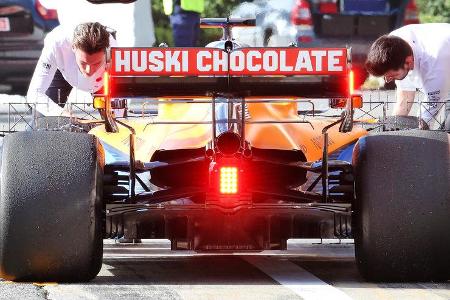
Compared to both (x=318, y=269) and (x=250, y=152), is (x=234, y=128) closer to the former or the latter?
(x=250, y=152)

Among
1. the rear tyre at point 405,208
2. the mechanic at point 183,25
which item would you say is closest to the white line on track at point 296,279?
the rear tyre at point 405,208

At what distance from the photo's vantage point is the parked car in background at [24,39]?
76.9 ft

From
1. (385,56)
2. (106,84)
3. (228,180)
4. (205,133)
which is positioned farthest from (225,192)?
(385,56)

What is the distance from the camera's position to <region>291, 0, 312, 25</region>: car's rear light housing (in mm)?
24234

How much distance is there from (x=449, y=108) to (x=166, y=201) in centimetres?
246

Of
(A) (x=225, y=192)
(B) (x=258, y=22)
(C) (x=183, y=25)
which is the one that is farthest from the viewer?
(C) (x=183, y=25)

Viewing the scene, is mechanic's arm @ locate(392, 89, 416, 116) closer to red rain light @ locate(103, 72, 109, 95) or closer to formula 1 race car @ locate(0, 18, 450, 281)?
formula 1 race car @ locate(0, 18, 450, 281)

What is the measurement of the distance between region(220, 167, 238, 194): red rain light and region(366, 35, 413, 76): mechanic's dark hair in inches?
71.2

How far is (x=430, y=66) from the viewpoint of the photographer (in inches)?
442

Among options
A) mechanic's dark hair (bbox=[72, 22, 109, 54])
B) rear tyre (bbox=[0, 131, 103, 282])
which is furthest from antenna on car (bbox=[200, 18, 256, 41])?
rear tyre (bbox=[0, 131, 103, 282])

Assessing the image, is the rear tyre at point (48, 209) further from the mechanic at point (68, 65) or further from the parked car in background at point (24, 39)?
the parked car in background at point (24, 39)

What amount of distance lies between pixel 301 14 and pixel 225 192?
1535 centimetres

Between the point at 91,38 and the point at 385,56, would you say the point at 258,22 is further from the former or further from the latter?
the point at 385,56

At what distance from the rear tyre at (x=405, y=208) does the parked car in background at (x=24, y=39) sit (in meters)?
14.7
